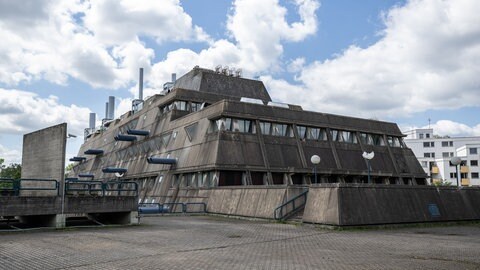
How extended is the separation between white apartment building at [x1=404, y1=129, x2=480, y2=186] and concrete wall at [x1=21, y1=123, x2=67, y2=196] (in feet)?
275

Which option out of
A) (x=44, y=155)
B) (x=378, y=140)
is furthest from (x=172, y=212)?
(x=378, y=140)

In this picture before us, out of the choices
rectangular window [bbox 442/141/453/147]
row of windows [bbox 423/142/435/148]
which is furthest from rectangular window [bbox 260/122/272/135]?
rectangular window [bbox 442/141/453/147]

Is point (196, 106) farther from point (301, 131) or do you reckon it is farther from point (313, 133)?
point (313, 133)

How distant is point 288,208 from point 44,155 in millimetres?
12828

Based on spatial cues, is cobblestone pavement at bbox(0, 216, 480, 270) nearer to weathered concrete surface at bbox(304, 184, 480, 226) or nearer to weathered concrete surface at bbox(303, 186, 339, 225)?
weathered concrete surface at bbox(303, 186, 339, 225)

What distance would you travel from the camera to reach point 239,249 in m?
12.9

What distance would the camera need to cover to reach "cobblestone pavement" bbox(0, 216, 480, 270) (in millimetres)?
10344

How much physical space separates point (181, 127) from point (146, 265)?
30756 mm

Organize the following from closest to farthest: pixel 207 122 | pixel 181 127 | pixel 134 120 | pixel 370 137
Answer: pixel 207 122 → pixel 181 127 → pixel 370 137 → pixel 134 120

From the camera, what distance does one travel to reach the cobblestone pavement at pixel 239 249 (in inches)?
407

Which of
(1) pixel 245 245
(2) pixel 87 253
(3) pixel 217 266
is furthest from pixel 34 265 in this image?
(1) pixel 245 245

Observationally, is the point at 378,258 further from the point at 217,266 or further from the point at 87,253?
the point at 87,253

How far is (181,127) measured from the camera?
40375 millimetres

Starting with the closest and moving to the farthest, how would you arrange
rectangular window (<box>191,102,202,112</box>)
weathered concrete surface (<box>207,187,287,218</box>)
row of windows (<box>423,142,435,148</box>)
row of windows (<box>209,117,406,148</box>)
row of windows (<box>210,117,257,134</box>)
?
weathered concrete surface (<box>207,187,287,218</box>), row of windows (<box>210,117,257,134</box>), row of windows (<box>209,117,406,148</box>), rectangular window (<box>191,102,202,112</box>), row of windows (<box>423,142,435,148</box>)
